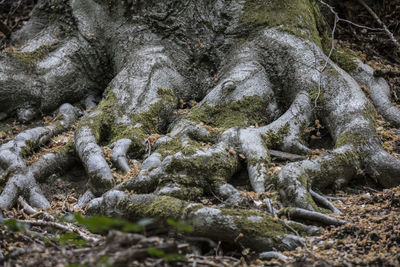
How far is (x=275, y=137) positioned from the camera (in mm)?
5195

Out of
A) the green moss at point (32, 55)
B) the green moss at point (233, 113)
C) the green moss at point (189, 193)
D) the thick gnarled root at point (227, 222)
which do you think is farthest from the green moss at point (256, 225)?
the green moss at point (32, 55)

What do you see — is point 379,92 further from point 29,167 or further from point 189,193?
point 29,167

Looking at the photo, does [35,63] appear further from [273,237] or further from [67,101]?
[273,237]

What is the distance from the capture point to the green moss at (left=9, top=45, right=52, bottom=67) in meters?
6.70

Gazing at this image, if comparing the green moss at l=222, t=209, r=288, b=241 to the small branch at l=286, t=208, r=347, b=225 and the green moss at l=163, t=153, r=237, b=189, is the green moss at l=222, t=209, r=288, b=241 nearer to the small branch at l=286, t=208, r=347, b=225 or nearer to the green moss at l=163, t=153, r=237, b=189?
the small branch at l=286, t=208, r=347, b=225

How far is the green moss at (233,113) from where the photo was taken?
17.9ft

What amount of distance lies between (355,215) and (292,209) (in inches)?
23.5

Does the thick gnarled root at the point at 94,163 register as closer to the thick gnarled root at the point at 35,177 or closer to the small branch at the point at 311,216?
the thick gnarled root at the point at 35,177

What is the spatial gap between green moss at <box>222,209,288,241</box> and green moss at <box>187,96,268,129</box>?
1.73 m

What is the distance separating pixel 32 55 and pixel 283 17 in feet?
12.4

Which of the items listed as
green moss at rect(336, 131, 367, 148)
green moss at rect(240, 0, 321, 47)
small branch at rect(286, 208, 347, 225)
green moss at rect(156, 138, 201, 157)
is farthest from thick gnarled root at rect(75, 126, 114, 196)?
green moss at rect(240, 0, 321, 47)

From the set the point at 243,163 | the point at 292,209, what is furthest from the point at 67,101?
the point at 292,209

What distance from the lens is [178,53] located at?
6582mm

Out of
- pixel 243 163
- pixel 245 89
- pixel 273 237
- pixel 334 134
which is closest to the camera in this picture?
pixel 273 237
